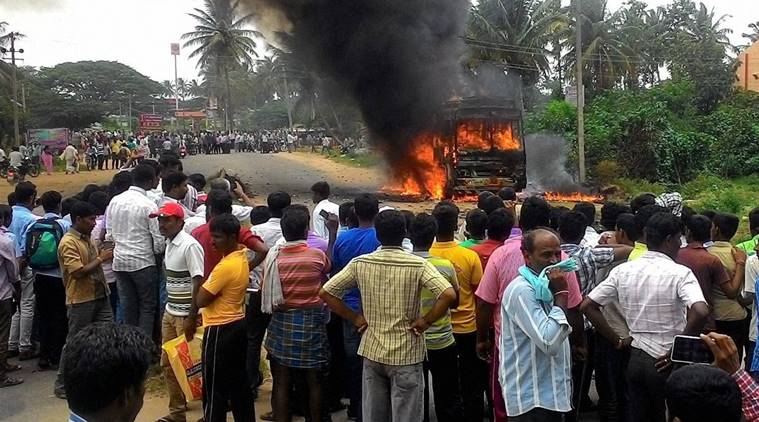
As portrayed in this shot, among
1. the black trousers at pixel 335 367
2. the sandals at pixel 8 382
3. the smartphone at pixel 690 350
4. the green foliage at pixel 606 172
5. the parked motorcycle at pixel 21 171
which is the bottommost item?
the sandals at pixel 8 382

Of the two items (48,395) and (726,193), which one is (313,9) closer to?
(726,193)

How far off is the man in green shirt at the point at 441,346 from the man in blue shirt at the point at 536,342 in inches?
36.6

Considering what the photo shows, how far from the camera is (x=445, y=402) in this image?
4.59 m

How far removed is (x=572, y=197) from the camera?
19.9 metres

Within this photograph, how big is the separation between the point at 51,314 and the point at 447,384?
387 cm

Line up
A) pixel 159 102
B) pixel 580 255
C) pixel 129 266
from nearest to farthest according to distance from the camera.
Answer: pixel 580 255 → pixel 129 266 → pixel 159 102

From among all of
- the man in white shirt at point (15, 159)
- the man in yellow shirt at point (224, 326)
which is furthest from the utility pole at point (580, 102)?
the man in yellow shirt at point (224, 326)

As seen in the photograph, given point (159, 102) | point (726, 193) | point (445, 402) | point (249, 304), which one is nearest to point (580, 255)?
point (445, 402)

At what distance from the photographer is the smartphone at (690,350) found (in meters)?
2.82

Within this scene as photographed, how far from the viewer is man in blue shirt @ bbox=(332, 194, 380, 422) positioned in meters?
4.98

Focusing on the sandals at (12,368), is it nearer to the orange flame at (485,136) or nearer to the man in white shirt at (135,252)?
the man in white shirt at (135,252)

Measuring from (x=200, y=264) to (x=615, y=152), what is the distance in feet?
71.4

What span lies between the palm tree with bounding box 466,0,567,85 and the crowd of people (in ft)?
91.2

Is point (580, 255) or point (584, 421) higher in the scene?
point (580, 255)
